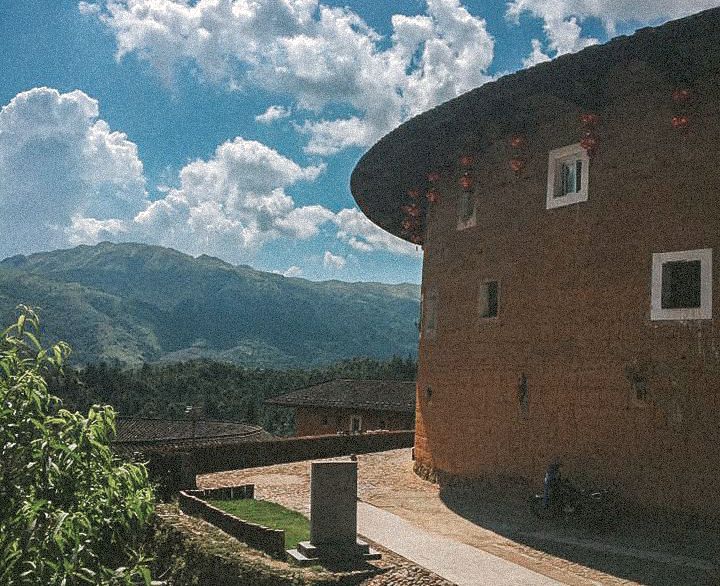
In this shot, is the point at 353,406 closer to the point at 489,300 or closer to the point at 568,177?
the point at 489,300

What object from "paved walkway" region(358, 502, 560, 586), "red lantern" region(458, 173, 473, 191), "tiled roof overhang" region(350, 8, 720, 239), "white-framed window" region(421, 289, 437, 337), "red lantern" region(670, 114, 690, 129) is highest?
"tiled roof overhang" region(350, 8, 720, 239)

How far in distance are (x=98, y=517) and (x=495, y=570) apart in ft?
19.4

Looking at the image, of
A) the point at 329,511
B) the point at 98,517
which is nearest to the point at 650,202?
the point at 329,511

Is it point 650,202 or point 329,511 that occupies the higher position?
point 650,202

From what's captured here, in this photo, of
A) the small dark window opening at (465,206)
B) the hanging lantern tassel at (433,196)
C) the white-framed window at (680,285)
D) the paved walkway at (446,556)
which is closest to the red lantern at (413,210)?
the hanging lantern tassel at (433,196)

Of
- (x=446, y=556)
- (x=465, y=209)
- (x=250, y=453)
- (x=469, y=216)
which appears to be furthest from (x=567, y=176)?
(x=250, y=453)

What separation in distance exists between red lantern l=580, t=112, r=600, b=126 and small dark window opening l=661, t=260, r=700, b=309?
2919 mm

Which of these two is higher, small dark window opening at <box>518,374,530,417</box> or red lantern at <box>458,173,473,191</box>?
red lantern at <box>458,173,473,191</box>

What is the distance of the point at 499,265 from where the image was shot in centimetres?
1527

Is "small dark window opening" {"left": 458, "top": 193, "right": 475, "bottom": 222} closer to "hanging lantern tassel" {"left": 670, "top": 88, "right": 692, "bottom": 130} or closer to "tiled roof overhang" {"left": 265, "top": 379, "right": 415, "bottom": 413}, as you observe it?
"hanging lantern tassel" {"left": 670, "top": 88, "right": 692, "bottom": 130}

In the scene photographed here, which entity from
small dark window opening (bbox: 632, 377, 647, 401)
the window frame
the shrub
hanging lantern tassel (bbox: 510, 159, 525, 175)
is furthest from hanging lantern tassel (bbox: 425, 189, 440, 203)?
the shrub

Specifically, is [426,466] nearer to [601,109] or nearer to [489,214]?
[489,214]

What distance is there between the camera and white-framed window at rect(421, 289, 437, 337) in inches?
706

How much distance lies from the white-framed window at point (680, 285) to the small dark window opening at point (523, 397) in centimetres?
295
